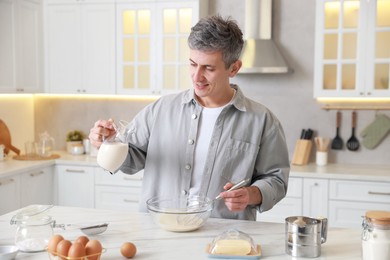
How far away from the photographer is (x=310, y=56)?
438 cm

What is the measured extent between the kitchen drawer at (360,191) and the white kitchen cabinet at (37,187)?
2.43 metres

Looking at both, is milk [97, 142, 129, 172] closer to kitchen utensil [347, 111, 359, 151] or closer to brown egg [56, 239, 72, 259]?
brown egg [56, 239, 72, 259]

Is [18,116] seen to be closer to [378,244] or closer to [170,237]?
[170,237]

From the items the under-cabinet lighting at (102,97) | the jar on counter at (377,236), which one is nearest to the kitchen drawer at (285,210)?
the under-cabinet lighting at (102,97)

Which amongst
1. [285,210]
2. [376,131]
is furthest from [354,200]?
[376,131]

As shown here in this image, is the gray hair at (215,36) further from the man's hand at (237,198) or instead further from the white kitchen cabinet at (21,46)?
the white kitchen cabinet at (21,46)

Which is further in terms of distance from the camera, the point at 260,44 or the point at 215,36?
the point at 260,44

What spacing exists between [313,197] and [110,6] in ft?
7.97

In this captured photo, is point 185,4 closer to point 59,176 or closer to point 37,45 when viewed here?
point 37,45

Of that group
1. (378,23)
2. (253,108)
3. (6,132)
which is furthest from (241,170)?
(6,132)

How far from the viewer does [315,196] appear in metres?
3.87

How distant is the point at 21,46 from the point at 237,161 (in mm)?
2999

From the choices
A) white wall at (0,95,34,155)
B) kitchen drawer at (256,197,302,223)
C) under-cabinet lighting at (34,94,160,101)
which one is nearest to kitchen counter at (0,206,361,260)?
kitchen drawer at (256,197,302,223)

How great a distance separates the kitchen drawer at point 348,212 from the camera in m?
3.76
